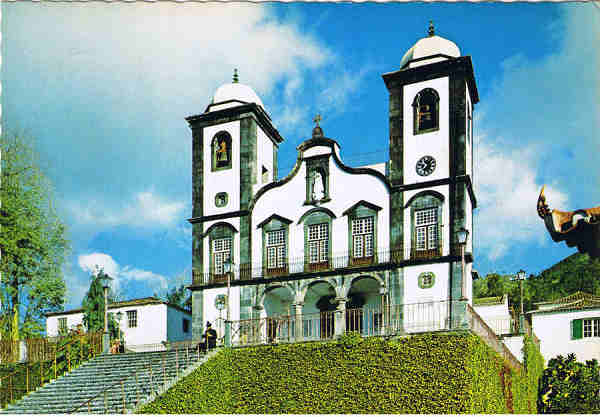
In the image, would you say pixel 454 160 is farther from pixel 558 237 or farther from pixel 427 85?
pixel 558 237

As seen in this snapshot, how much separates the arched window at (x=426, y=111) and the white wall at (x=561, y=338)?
10.3m

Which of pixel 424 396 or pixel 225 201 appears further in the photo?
pixel 225 201

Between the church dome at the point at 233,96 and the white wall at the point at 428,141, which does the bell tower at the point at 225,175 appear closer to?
the church dome at the point at 233,96

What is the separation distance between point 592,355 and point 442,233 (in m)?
9.52

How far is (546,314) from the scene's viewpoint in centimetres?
3234

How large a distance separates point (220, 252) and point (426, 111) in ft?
34.3

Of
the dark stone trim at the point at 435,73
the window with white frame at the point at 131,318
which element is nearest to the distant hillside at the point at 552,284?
the dark stone trim at the point at 435,73

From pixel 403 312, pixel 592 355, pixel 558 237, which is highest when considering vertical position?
pixel 558 237

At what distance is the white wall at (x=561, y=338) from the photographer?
102ft

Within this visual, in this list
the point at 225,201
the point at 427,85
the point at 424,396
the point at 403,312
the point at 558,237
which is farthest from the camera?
the point at 225,201

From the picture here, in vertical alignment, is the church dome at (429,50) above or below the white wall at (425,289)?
above

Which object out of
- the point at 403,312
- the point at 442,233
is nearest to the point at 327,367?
the point at 403,312

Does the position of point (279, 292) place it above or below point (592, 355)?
above

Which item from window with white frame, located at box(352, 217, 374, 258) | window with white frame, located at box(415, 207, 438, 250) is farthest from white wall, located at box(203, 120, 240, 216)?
window with white frame, located at box(415, 207, 438, 250)
